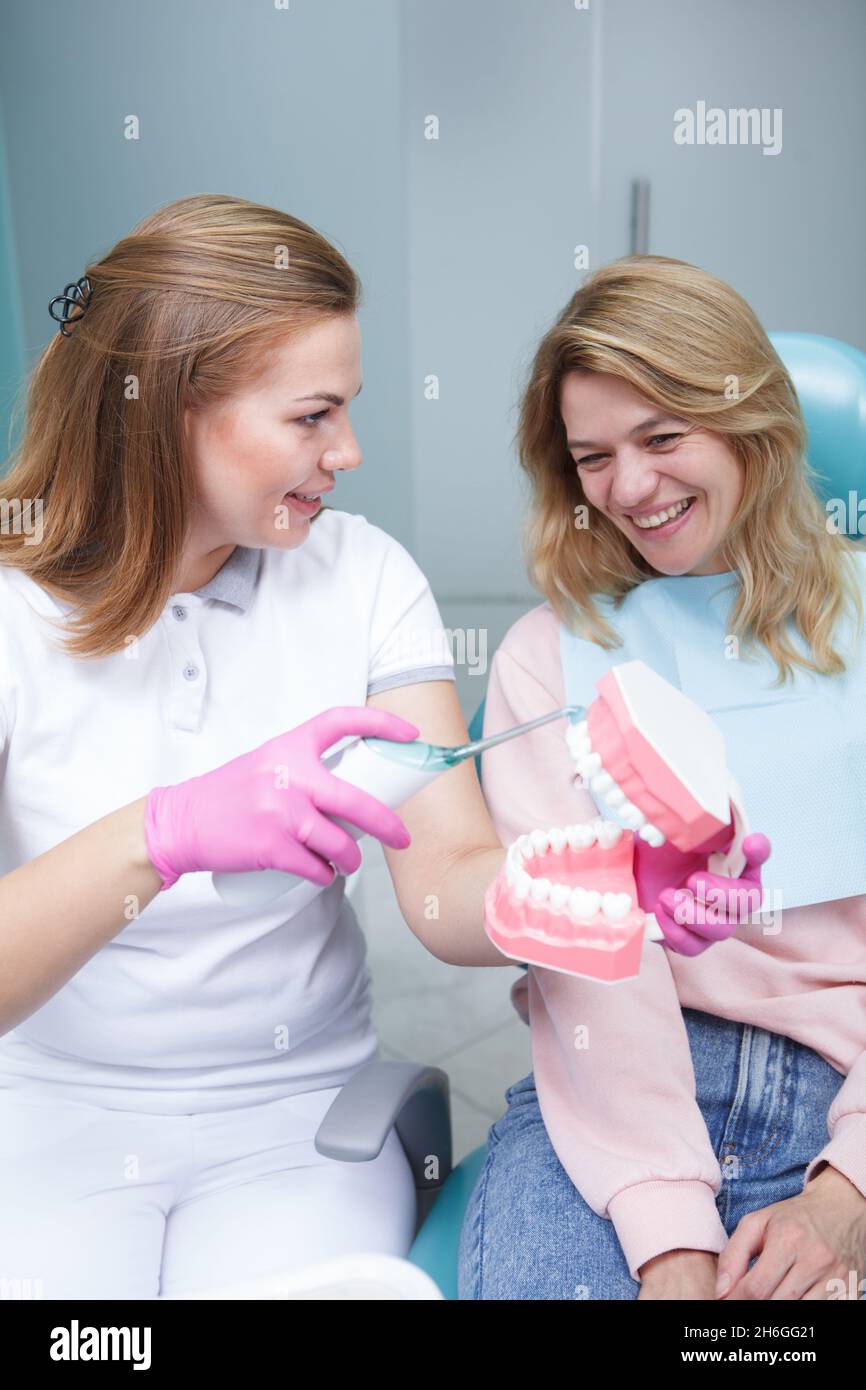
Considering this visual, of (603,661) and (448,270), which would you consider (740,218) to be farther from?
(603,661)

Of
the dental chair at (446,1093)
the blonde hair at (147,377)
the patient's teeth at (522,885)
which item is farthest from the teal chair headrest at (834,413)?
the patient's teeth at (522,885)

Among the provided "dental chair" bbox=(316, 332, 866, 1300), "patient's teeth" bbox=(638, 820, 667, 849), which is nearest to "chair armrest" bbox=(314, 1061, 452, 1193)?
"dental chair" bbox=(316, 332, 866, 1300)

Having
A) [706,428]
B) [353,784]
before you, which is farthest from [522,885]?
[706,428]

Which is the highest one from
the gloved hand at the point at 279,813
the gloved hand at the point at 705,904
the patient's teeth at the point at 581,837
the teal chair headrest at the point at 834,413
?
the teal chair headrest at the point at 834,413

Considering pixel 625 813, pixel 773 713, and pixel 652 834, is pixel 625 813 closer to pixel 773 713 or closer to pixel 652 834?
pixel 652 834

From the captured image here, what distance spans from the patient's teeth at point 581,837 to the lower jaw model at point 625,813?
4 cm

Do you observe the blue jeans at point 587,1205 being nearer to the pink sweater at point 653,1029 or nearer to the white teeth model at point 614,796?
the pink sweater at point 653,1029

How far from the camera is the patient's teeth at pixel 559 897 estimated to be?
0.82 m

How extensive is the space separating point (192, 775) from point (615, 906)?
1.67 ft

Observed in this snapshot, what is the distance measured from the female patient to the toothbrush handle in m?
0.23

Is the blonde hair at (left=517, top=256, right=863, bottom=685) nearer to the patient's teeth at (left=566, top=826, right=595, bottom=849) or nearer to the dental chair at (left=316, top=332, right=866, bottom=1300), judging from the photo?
the dental chair at (left=316, top=332, right=866, bottom=1300)
